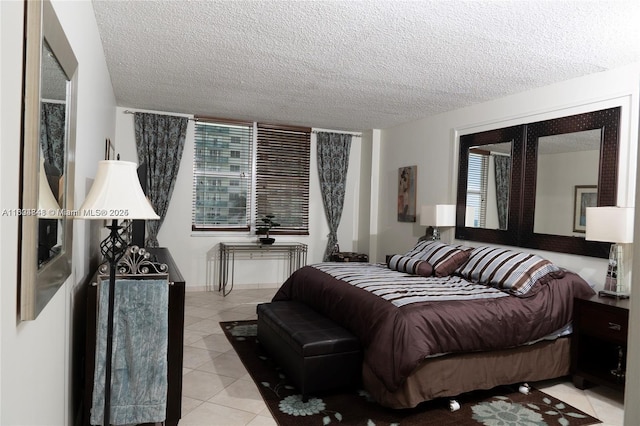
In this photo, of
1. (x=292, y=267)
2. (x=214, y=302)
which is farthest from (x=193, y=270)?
(x=292, y=267)

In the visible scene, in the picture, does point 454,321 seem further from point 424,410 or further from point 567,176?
point 567,176

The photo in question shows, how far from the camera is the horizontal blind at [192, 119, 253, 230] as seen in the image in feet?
20.0

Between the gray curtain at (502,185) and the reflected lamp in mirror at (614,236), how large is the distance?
1111 mm

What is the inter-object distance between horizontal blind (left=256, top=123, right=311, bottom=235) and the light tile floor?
252 cm

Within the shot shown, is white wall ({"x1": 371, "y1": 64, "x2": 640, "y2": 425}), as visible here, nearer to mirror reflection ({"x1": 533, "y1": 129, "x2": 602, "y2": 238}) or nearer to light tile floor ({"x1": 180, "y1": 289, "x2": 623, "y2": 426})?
mirror reflection ({"x1": 533, "y1": 129, "x2": 602, "y2": 238})

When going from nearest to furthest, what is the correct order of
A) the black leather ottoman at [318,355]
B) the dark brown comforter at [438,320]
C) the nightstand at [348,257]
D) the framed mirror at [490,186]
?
→ the dark brown comforter at [438,320], the black leather ottoman at [318,355], the framed mirror at [490,186], the nightstand at [348,257]

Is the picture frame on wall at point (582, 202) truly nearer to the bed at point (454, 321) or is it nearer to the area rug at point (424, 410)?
the bed at point (454, 321)

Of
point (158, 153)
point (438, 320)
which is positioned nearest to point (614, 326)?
point (438, 320)

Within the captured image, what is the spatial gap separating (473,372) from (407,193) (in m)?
3.26

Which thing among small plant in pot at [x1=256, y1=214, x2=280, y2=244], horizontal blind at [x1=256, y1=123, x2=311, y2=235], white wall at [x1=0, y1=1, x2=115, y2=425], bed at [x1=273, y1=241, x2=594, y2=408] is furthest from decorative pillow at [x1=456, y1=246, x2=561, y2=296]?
horizontal blind at [x1=256, y1=123, x2=311, y2=235]

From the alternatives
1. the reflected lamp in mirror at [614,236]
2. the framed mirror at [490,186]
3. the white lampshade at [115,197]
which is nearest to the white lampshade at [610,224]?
the reflected lamp in mirror at [614,236]

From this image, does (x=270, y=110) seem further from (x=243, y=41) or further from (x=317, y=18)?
(x=317, y=18)

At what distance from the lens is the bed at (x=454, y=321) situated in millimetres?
2592

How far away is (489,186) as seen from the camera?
15.0ft
